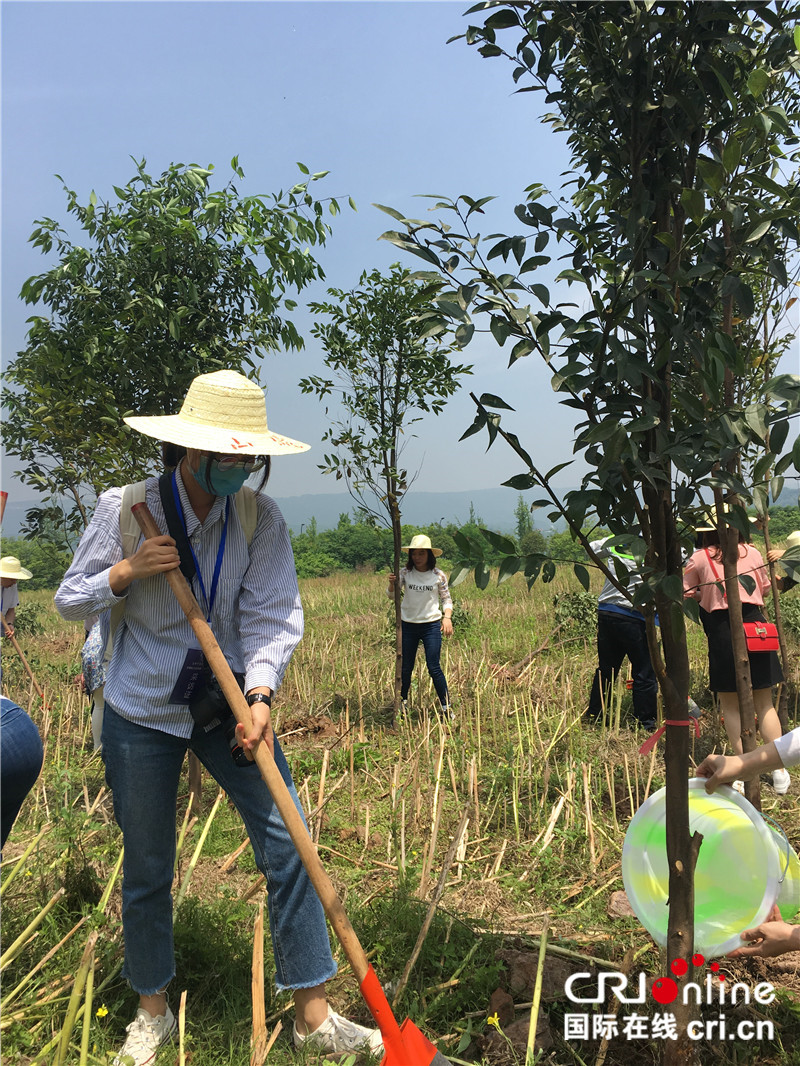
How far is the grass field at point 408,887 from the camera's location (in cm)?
216

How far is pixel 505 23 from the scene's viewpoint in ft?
5.87

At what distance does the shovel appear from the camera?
1.83m

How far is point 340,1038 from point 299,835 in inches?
25.2

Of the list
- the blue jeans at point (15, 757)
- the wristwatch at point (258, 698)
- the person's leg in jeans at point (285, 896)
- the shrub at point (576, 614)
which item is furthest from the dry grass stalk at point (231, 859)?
the shrub at point (576, 614)

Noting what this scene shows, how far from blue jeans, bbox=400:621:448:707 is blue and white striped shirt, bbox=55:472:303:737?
11.9ft

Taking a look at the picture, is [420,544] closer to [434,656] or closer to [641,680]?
[434,656]

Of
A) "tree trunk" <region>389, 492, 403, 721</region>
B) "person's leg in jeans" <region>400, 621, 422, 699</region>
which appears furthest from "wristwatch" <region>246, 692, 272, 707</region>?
"person's leg in jeans" <region>400, 621, 422, 699</region>

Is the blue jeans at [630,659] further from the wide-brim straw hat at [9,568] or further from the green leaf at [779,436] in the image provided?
the wide-brim straw hat at [9,568]

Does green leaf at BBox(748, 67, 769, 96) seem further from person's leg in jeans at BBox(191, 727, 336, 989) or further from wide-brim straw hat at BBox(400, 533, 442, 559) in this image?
wide-brim straw hat at BBox(400, 533, 442, 559)

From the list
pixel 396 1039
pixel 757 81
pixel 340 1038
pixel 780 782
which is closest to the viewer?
pixel 757 81

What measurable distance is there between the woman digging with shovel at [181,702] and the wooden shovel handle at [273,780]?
0.18ft

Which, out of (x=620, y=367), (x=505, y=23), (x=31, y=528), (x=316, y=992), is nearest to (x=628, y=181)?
(x=505, y=23)

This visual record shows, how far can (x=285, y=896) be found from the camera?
2068 mm

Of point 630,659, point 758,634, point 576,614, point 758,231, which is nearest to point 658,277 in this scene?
point 758,231
